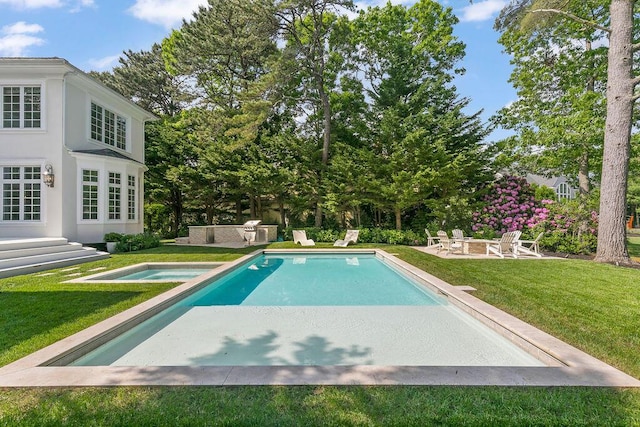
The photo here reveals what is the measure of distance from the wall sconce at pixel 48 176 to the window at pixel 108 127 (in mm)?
2353

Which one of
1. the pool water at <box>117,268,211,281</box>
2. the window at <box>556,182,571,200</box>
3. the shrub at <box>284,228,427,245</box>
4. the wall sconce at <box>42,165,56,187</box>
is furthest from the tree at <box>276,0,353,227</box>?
the window at <box>556,182,571,200</box>

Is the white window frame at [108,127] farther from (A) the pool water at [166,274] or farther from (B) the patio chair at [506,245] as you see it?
(B) the patio chair at [506,245]

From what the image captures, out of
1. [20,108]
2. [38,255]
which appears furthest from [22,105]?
[38,255]

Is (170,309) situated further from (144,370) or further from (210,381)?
(210,381)

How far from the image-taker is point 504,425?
6.90ft

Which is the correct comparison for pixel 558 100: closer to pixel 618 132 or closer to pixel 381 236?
pixel 618 132

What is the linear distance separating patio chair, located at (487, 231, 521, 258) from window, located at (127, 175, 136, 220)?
50.4 ft

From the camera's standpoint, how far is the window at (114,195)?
41.9 feet

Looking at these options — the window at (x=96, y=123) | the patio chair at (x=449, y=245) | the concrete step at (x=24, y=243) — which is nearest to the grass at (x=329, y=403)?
the concrete step at (x=24, y=243)

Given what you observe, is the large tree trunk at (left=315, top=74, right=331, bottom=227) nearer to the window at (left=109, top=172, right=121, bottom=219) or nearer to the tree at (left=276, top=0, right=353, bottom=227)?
the tree at (left=276, top=0, right=353, bottom=227)

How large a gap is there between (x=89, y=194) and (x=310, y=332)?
12.2 metres

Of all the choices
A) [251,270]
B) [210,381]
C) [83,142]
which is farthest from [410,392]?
[83,142]

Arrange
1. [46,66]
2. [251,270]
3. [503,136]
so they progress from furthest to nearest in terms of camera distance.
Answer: [503,136]
[46,66]
[251,270]

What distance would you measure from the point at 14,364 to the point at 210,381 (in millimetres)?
1968
